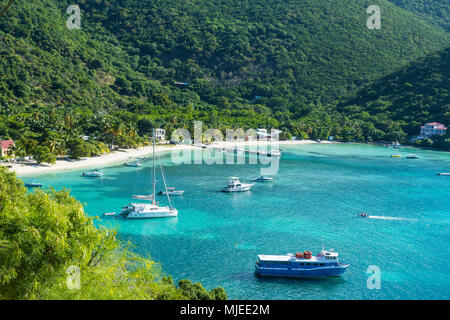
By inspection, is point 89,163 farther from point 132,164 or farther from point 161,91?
point 161,91

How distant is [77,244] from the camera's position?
47.9ft

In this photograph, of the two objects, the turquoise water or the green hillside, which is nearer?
the turquoise water

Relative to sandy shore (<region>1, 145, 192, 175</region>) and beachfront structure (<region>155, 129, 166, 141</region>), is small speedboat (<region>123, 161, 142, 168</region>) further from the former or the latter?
beachfront structure (<region>155, 129, 166, 141</region>)

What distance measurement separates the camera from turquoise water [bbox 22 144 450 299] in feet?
95.3

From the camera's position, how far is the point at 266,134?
4993 inches

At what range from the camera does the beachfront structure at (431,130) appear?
125312mm

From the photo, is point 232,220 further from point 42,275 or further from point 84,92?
point 84,92

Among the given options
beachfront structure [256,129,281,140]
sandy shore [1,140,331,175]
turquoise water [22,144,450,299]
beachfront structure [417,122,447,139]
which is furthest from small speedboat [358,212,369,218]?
beachfront structure [417,122,447,139]

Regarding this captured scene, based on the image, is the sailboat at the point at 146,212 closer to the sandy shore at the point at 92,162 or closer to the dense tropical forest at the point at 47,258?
the sandy shore at the point at 92,162

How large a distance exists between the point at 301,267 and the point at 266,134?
98.4 metres

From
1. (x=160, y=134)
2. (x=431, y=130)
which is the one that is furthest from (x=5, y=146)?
(x=431, y=130)

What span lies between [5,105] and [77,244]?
97137mm

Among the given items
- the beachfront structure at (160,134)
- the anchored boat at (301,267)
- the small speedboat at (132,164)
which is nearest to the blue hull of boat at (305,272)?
the anchored boat at (301,267)
